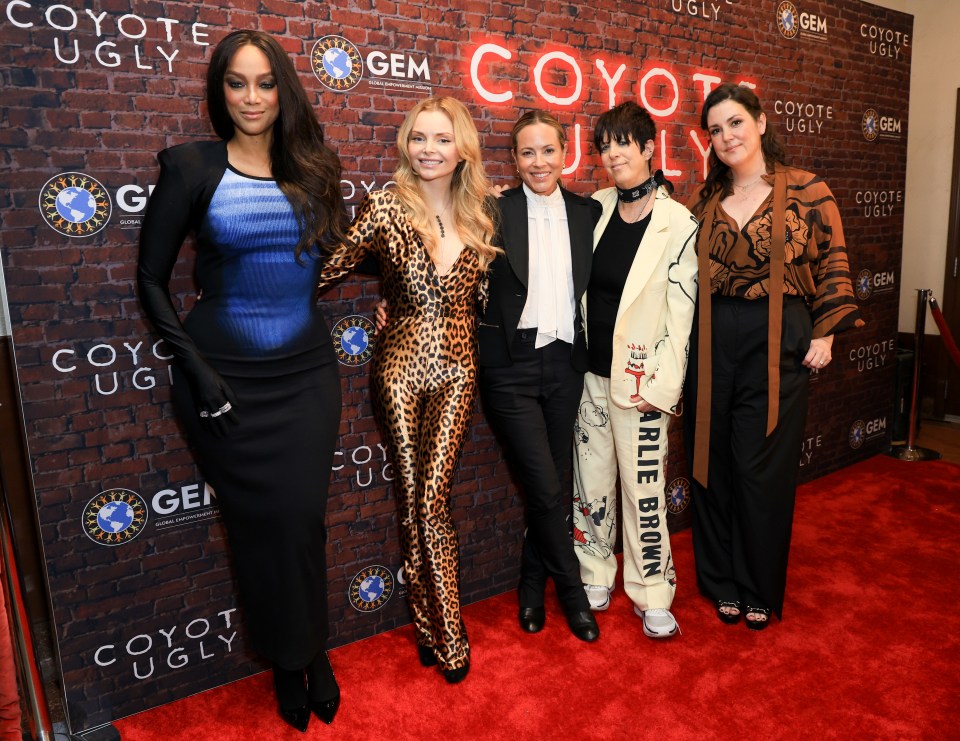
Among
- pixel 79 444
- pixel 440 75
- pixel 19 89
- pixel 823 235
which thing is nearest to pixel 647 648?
pixel 823 235

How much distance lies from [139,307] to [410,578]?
4.16ft

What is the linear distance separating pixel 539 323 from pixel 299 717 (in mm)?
1526

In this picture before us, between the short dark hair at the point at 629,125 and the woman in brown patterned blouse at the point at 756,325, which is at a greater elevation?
the short dark hair at the point at 629,125

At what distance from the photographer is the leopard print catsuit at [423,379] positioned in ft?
7.88

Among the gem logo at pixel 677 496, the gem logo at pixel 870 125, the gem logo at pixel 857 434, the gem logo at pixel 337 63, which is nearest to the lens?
the gem logo at pixel 337 63

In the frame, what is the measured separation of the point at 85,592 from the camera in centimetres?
237

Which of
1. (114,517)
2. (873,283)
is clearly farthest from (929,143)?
(114,517)

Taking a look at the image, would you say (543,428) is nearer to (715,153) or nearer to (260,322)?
(260,322)

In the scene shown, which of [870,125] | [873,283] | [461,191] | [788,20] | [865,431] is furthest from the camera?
[865,431]

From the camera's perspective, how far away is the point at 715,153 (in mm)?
2881

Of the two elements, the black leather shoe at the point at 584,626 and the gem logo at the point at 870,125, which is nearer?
the black leather shoe at the point at 584,626

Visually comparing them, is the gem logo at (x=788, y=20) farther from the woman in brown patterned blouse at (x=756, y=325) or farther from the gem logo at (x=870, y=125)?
the woman in brown patterned blouse at (x=756, y=325)

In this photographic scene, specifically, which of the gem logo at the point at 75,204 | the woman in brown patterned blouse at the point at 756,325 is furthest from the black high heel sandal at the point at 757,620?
the gem logo at the point at 75,204

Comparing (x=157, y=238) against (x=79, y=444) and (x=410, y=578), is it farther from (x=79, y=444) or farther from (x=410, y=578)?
(x=410, y=578)
